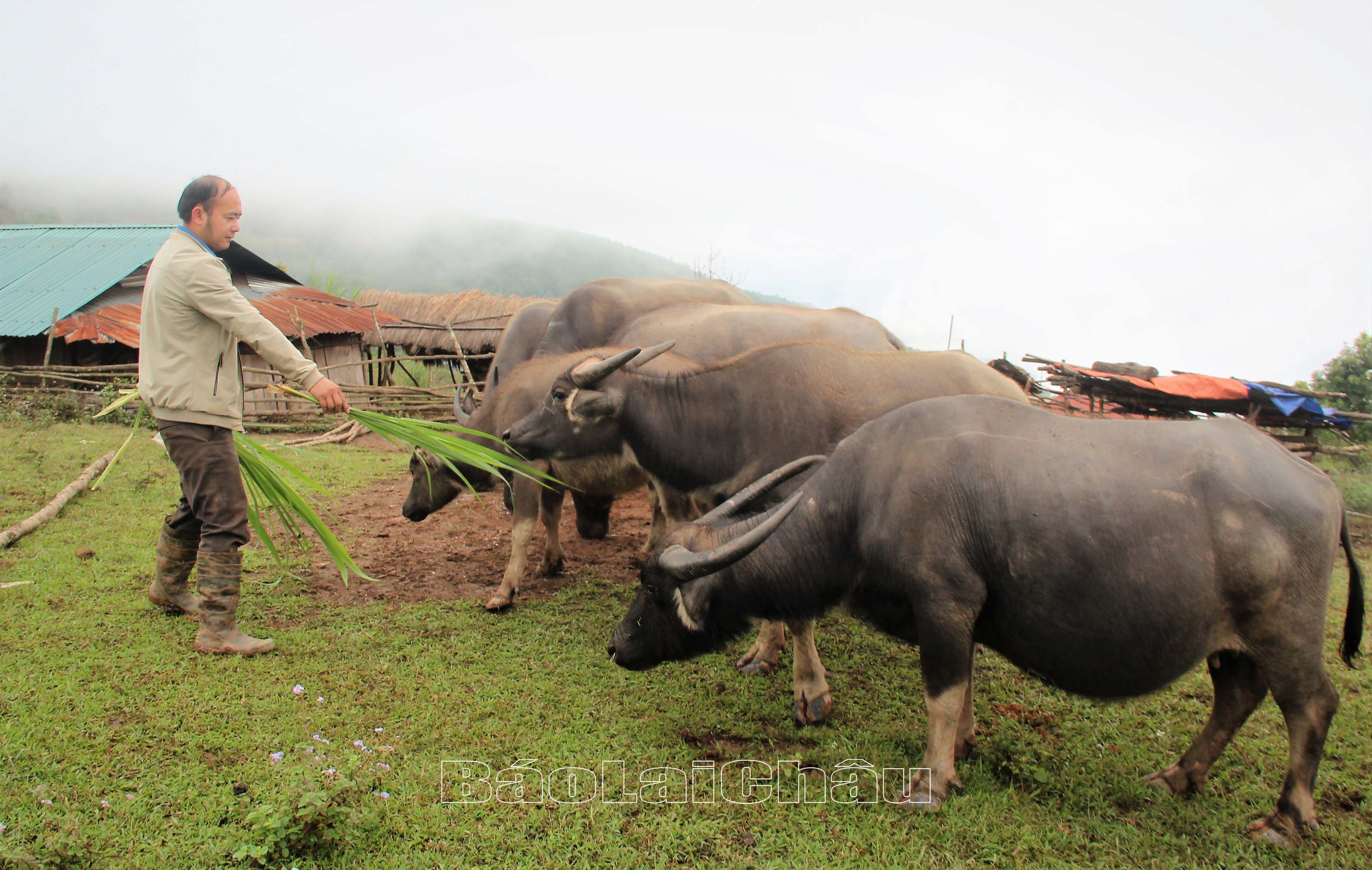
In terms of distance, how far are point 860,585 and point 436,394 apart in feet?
41.9

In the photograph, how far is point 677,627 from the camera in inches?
141

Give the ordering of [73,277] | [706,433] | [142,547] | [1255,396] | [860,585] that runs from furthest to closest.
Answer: [73,277] → [1255,396] → [142,547] → [706,433] → [860,585]

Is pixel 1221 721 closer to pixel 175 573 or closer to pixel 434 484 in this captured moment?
pixel 434 484

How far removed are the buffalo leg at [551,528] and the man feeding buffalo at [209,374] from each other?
2218mm

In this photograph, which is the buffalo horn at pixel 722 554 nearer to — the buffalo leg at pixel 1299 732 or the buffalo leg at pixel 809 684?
the buffalo leg at pixel 809 684

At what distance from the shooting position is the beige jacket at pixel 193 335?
380 cm

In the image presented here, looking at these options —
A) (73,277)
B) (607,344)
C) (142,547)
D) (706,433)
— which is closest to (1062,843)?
(706,433)

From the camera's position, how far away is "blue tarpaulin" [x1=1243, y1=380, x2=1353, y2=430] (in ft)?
33.2

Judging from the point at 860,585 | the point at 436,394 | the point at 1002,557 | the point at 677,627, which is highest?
the point at 1002,557

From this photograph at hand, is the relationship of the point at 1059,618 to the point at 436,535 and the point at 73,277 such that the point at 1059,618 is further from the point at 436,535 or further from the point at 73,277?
the point at 73,277

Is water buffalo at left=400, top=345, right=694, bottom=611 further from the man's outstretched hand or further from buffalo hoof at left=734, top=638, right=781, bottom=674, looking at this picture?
the man's outstretched hand

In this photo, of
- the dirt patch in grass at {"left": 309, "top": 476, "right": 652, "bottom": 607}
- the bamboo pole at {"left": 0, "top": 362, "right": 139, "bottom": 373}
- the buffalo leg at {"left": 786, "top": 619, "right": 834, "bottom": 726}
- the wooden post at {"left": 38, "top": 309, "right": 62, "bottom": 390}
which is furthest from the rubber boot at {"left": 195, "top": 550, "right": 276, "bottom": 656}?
the wooden post at {"left": 38, "top": 309, "right": 62, "bottom": 390}

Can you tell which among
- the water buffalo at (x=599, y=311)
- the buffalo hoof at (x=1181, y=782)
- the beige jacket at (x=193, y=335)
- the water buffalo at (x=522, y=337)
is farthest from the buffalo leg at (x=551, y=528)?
the buffalo hoof at (x=1181, y=782)

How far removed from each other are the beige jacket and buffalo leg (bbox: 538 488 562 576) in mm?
2370
